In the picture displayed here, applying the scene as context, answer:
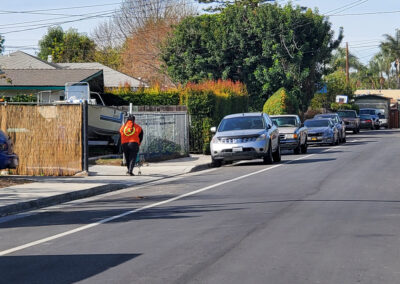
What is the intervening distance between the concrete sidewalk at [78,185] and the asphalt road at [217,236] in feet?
1.69

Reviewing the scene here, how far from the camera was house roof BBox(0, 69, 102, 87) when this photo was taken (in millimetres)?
39844

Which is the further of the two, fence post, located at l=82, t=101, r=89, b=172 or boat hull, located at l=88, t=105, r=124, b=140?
boat hull, located at l=88, t=105, r=124, b=140

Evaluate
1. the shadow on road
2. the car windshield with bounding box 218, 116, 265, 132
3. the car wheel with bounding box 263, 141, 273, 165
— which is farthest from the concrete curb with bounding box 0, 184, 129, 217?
the car windshield with bounding box 218, 116, 265, 132

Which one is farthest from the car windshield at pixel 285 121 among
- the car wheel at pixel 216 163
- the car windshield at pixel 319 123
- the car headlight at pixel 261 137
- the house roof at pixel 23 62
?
the house roof at pixel 23 62

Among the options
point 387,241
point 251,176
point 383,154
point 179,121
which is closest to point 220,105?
point 179,121

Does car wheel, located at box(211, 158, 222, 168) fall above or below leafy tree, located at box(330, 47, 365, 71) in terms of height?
below

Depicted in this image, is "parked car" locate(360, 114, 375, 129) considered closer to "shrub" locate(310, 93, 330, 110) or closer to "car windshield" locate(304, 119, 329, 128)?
"shrub" locate(310, 93, 330, 110)

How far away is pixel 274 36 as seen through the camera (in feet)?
170

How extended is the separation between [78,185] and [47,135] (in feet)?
12.1

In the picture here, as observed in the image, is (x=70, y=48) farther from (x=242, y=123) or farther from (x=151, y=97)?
(x=242, y=123)

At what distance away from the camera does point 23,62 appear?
5075 centimetres

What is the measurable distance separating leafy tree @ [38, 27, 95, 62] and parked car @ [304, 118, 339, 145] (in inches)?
1736

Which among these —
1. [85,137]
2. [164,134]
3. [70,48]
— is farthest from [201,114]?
[70,48]

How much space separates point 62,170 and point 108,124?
897 centimetres
